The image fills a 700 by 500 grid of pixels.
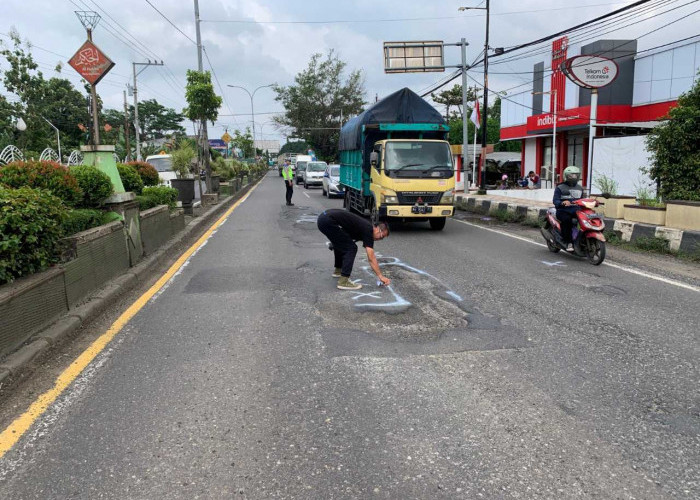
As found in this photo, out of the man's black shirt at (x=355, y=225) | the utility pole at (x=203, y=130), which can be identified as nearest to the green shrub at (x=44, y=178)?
the man's black shirt at (x=355, y=225)

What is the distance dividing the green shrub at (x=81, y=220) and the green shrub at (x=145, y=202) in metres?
2.44

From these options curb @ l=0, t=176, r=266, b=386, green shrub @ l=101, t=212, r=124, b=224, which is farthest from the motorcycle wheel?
green shrub @ l=101, t=212, r=124, b=224

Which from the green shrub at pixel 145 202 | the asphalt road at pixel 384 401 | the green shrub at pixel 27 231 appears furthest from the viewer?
the green shrub at pixel 145 202

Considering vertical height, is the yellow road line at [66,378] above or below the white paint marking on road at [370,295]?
below

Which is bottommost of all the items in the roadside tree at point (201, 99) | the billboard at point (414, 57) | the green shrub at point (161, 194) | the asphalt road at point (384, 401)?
the asphalt road at point (384, 401)

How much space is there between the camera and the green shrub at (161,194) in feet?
36.2

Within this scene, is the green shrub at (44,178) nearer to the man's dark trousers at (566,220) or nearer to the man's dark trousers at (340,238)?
the man's dark trousers at (340,238)

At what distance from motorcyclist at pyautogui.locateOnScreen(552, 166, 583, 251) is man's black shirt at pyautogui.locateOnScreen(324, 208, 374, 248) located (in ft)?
13.4

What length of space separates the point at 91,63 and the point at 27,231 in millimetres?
4784

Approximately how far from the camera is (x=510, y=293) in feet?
22.8

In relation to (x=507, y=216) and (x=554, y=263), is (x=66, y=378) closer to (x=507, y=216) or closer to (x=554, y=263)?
(x=554, y=263)

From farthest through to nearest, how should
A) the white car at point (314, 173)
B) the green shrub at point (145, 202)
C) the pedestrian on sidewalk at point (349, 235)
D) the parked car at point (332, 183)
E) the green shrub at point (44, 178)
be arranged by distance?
the white car at point (314, 173) < the parked car at point (332, 183) < the green shrub at point (145, 202) < the pedestrian on sidewalk at point (349, 235) < the green shrub at point (44, 178)

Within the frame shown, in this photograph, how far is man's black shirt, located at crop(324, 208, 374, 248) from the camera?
7.09 metres

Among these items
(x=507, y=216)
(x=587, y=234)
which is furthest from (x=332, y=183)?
(x=587, y=234)
